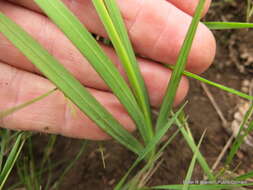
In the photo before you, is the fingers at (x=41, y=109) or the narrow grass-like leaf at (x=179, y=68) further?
the fingers at (x=41, y=109)

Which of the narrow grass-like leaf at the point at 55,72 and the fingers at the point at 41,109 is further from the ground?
the narrow grass-like leaf at the point at 55,72

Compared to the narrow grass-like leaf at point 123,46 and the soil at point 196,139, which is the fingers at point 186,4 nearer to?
the narrow grass-like leaf at point 123,46

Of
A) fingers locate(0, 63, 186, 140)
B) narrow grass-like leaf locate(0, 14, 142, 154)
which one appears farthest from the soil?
narrow grass-like leaf locate(0, 14, 142, 154)

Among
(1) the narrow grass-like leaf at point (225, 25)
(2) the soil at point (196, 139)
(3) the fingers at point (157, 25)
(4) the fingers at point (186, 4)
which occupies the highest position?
(4) the fingers at point (186, 4)

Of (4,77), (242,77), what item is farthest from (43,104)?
(242,77)

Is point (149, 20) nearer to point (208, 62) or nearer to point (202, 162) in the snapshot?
point (208, 62)

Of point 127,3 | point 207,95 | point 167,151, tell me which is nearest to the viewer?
point 127,3

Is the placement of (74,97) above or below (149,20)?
below

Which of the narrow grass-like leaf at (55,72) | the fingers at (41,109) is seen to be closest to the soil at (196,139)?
the fingers at (41,109)
